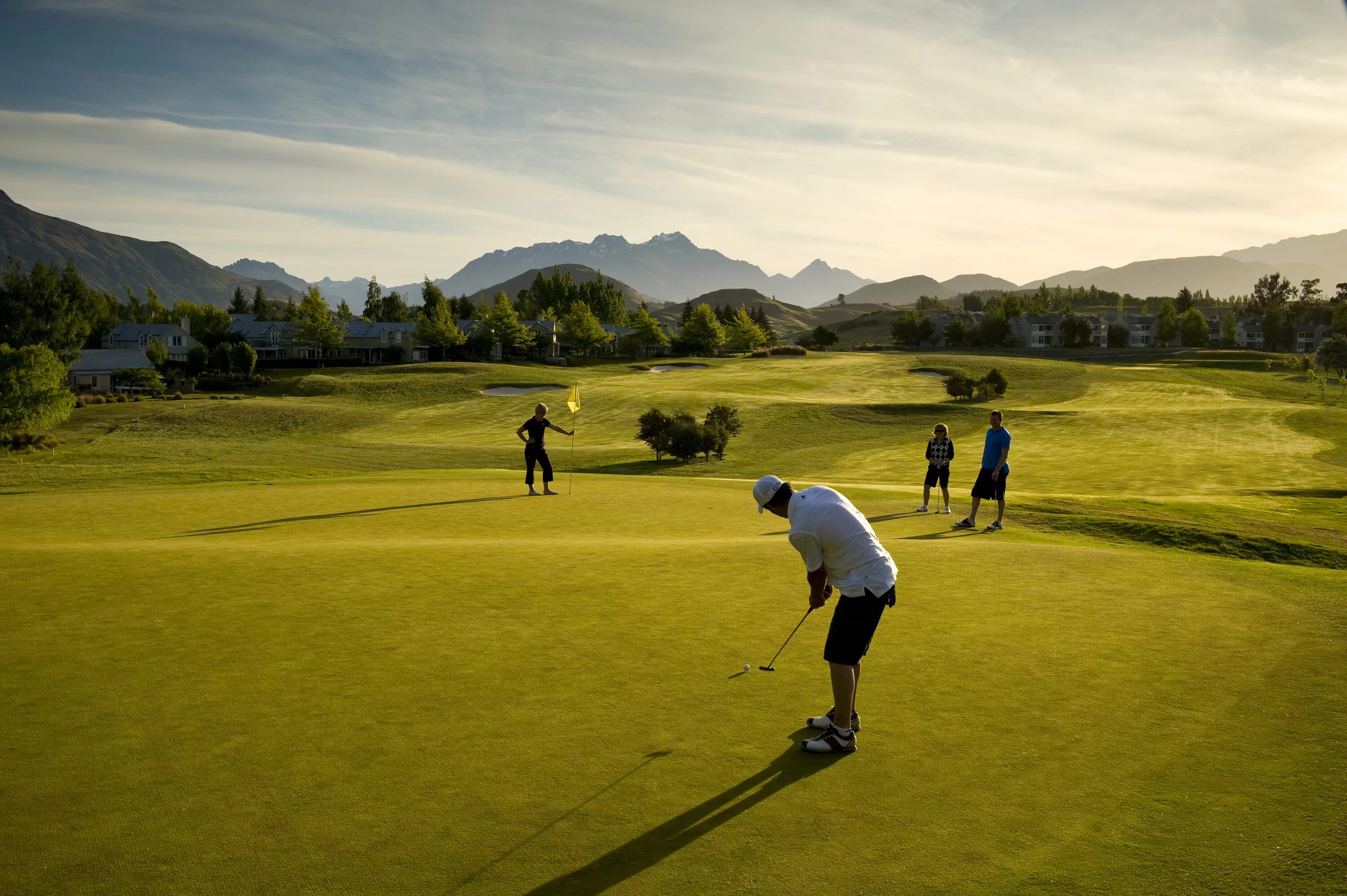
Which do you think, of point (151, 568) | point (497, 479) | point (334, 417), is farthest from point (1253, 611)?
point (334, 417)

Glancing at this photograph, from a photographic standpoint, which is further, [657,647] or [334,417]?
[334,417]

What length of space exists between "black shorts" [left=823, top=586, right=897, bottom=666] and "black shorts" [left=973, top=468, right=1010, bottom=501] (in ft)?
44.9

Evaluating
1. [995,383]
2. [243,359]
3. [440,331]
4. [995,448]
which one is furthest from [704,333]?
[995,448]

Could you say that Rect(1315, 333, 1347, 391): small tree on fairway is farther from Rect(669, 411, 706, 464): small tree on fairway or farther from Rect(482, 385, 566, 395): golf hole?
Rect(669, 411, 706, 464): small tree on fairway

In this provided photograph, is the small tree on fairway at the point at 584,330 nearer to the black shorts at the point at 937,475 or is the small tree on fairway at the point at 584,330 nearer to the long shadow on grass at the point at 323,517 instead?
the long shadow on grass at the point at 323,517

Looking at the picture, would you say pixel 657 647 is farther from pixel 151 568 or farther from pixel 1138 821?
pixel 151 568

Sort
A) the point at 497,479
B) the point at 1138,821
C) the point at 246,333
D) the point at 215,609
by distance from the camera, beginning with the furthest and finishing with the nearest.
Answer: the point at 246,333 → the point at 497,479 → the point at 215,609 → the point at 1138,821

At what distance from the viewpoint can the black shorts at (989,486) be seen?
21.5 m

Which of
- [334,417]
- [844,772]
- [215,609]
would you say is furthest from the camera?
[334,417]

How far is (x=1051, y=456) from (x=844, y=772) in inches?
1755

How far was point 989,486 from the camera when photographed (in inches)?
849

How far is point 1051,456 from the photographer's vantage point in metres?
48.0

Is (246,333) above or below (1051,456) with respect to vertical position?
above

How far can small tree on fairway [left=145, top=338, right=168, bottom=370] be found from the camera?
4798 inches
